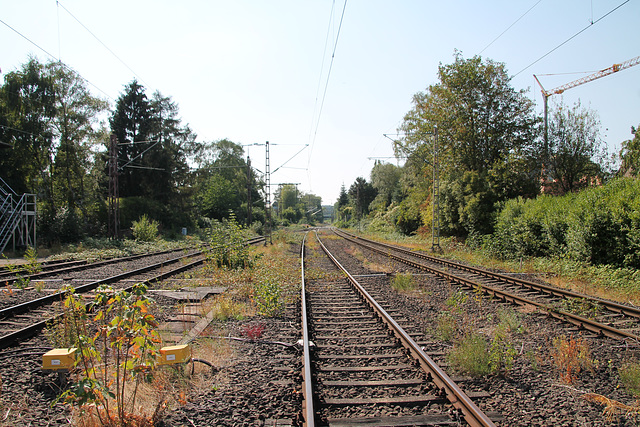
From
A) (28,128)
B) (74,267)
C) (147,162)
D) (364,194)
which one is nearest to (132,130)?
(147,162)

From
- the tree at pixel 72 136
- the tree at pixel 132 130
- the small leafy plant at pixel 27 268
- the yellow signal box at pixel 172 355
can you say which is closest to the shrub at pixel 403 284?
the yellow signal box at pixel 172 355

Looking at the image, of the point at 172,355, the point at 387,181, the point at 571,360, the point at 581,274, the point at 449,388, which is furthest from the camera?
the point at 387,181

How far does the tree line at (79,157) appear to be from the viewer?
2862cm

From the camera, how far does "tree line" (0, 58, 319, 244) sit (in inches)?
1127

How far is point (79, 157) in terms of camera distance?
3453cm

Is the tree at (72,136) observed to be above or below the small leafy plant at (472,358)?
above

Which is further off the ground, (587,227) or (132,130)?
(132,130)

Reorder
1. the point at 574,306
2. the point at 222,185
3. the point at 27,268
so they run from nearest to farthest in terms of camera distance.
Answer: the point at 574,306 < the point at 27,268 < the point at 222,185

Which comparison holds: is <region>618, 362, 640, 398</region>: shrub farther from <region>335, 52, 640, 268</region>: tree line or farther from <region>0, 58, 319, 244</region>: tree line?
<region>0, 58, 319, 244</region>: tree line

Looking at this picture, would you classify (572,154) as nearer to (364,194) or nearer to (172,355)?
(172,355)

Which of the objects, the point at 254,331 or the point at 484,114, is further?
the point at 484,114

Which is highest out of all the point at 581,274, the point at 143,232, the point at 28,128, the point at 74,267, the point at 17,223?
the point at 28,128

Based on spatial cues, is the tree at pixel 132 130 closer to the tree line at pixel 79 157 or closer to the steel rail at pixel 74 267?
the tree line at pixel 79 157

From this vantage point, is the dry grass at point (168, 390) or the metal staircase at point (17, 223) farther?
the metal staircase at point (17, 223)
